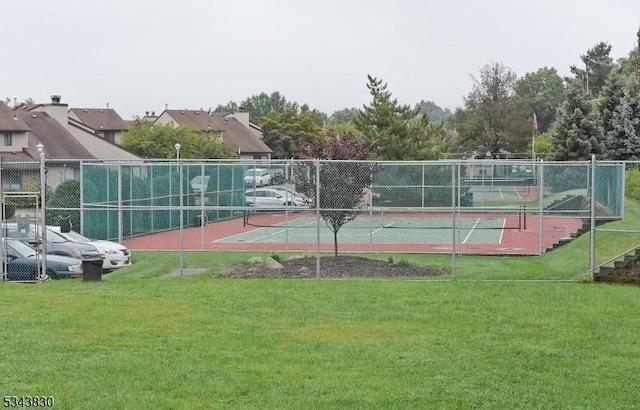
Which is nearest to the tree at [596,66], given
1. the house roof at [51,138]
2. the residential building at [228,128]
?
the residential building at [228,128]

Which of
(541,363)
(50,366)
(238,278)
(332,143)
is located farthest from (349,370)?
(332,143)

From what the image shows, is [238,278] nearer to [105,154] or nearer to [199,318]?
[199,318]

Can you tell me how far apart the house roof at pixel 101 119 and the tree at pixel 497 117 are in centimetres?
2781

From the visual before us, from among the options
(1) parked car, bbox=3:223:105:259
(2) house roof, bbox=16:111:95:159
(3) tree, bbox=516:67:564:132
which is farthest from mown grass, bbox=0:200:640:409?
(3) tree, bbox=516:67:564:132

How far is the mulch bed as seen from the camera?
65.4 ft

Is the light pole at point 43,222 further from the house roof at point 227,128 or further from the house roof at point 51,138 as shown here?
the house roof at point 227,128

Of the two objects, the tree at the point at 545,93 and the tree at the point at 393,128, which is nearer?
the tree at the point at 393,128

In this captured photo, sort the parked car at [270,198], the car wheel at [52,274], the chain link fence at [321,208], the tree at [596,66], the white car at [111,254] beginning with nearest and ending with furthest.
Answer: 1. the car wheel at [52,274]
2. the chain link fence at [321,208]
3. the white car at [111,254]
4. the parked car at [270,198]
5. the tree at [596,66]

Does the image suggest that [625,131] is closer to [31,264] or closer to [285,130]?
[31,264]

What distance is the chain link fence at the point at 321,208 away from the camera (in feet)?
70.3

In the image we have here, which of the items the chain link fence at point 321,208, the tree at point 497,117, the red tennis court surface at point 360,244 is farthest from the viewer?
the tree at point 497,117

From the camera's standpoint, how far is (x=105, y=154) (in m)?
60.0

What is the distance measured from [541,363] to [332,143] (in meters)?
12.5

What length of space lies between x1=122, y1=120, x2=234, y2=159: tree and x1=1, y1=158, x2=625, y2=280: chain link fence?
66.4 feet
